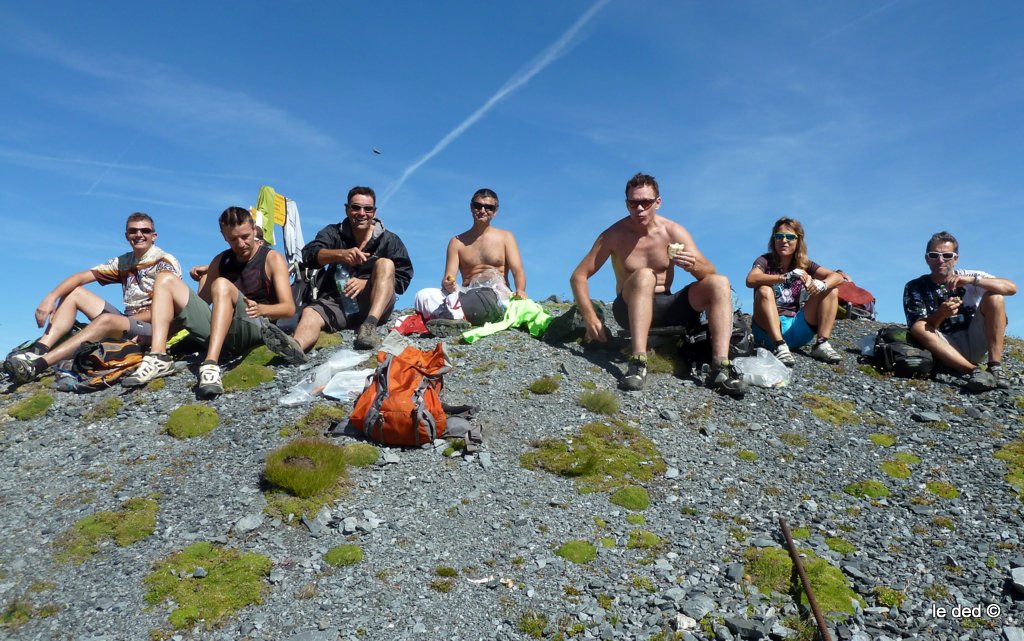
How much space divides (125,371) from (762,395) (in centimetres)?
840

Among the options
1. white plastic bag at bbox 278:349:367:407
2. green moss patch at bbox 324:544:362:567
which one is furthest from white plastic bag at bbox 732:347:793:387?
green moss patch at bbox 324:544:362:567

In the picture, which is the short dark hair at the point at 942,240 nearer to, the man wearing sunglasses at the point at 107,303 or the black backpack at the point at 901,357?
the black backpack at the point at 901,357

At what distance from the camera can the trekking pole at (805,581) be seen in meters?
4.99

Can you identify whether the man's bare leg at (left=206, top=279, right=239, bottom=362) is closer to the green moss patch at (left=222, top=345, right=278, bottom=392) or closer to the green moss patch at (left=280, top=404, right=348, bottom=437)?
the green moss patch at (left=222, top=345, right=278, bottom=392)

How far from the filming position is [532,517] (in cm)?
655

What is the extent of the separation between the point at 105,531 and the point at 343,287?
501cm

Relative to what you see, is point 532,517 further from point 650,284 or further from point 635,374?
point 650,284

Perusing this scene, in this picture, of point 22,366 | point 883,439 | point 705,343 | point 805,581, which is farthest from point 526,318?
point 22,366

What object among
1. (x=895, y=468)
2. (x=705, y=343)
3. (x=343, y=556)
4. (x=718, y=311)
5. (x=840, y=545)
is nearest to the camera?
(x=343, y=556)

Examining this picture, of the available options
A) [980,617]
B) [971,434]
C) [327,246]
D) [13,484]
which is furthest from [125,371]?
[971,434]

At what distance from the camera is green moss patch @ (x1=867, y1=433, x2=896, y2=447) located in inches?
339

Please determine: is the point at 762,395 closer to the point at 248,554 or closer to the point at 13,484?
the point at 248,554

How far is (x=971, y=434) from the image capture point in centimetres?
877

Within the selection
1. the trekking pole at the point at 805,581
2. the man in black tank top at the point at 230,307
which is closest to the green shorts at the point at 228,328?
the man in black tank top at the point at 230,307
